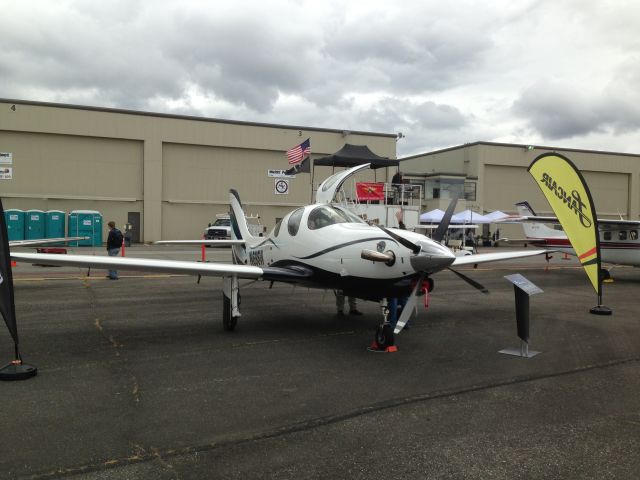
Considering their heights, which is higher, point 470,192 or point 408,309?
point 470,192

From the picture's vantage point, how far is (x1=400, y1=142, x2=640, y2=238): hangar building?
46.0m

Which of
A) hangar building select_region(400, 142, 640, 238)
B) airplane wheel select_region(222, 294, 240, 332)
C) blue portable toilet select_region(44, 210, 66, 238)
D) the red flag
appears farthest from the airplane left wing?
hangar building select_region(400, 142, 640, 238)

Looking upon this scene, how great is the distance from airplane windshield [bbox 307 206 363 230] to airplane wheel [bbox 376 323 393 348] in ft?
5.98

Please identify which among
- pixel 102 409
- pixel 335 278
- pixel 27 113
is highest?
pixel 27 113

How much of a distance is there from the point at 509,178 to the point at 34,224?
42.2 metres

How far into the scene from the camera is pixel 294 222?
28.9 ft

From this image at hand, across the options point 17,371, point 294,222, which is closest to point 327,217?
point 294,222

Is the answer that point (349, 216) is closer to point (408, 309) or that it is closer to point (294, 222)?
point (294, 222)

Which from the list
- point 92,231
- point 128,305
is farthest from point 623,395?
point 92,231

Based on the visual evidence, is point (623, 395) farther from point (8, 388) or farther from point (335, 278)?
point (8, 388)

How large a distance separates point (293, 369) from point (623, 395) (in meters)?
3.86

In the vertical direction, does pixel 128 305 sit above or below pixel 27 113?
below

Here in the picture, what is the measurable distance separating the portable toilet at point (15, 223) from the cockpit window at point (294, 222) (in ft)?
94.8

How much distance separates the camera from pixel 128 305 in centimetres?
1122
